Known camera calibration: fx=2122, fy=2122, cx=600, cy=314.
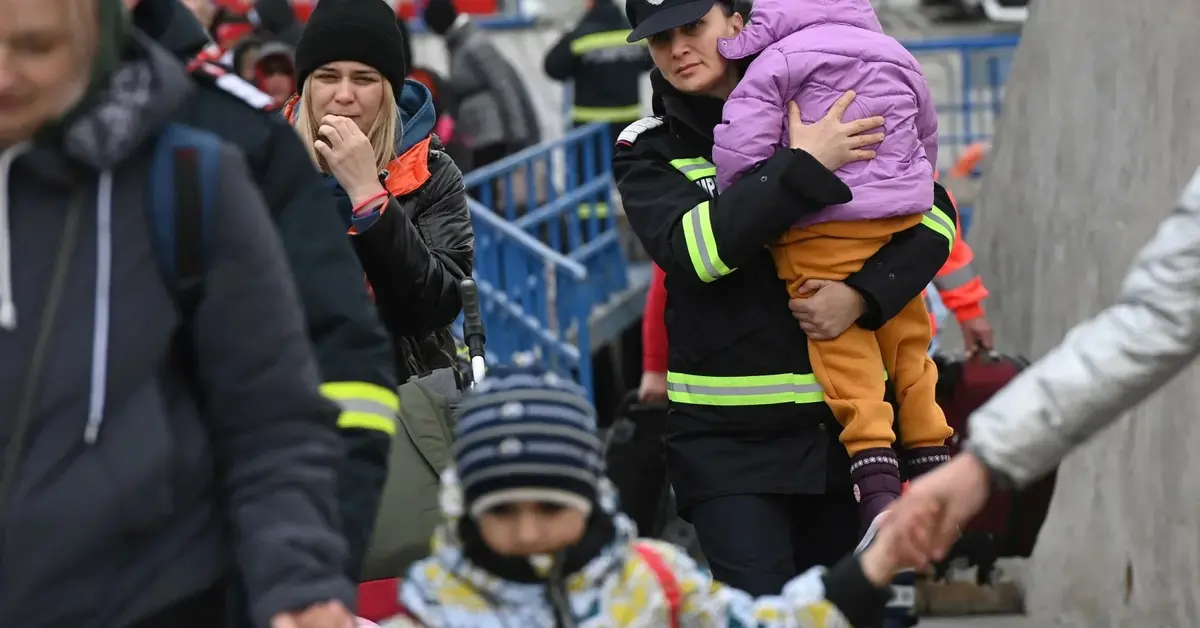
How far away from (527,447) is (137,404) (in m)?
0.61

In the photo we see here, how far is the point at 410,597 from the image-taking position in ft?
10.1

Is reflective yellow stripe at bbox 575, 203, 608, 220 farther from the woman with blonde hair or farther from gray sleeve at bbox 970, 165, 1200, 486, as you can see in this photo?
gray sleeve at bbox 970, 165, 1200, 486

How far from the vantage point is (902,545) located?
3246mm

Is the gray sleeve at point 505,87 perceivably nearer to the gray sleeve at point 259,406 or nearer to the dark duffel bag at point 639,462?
the dark duffel bag at point 639,462

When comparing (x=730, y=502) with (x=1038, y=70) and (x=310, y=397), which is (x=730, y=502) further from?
(x=1038, y=70)

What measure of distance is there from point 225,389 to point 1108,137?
4.75 m

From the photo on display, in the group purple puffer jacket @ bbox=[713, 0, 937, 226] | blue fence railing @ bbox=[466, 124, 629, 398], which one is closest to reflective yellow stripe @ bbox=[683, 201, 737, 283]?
purple puffer jacket @ bbox=[713, 0, 937, 226]

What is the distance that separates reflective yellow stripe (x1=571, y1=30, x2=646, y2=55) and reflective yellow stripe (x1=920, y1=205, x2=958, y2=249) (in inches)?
313

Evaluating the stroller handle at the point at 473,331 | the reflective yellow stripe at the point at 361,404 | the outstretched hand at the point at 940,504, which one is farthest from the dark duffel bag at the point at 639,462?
the reflective yellow stripe at the point at 361,404

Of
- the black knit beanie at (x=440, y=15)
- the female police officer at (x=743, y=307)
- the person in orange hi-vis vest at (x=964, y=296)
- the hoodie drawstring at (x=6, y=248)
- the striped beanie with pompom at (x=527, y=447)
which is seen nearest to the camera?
the hoodie drawstring at (x=6, y=248)

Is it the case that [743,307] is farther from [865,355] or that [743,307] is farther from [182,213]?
[182,213]

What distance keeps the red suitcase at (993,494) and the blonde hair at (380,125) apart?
1985 millimetres

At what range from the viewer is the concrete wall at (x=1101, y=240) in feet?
19.5

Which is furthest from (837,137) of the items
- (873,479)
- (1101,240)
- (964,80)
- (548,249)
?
(964,80)
